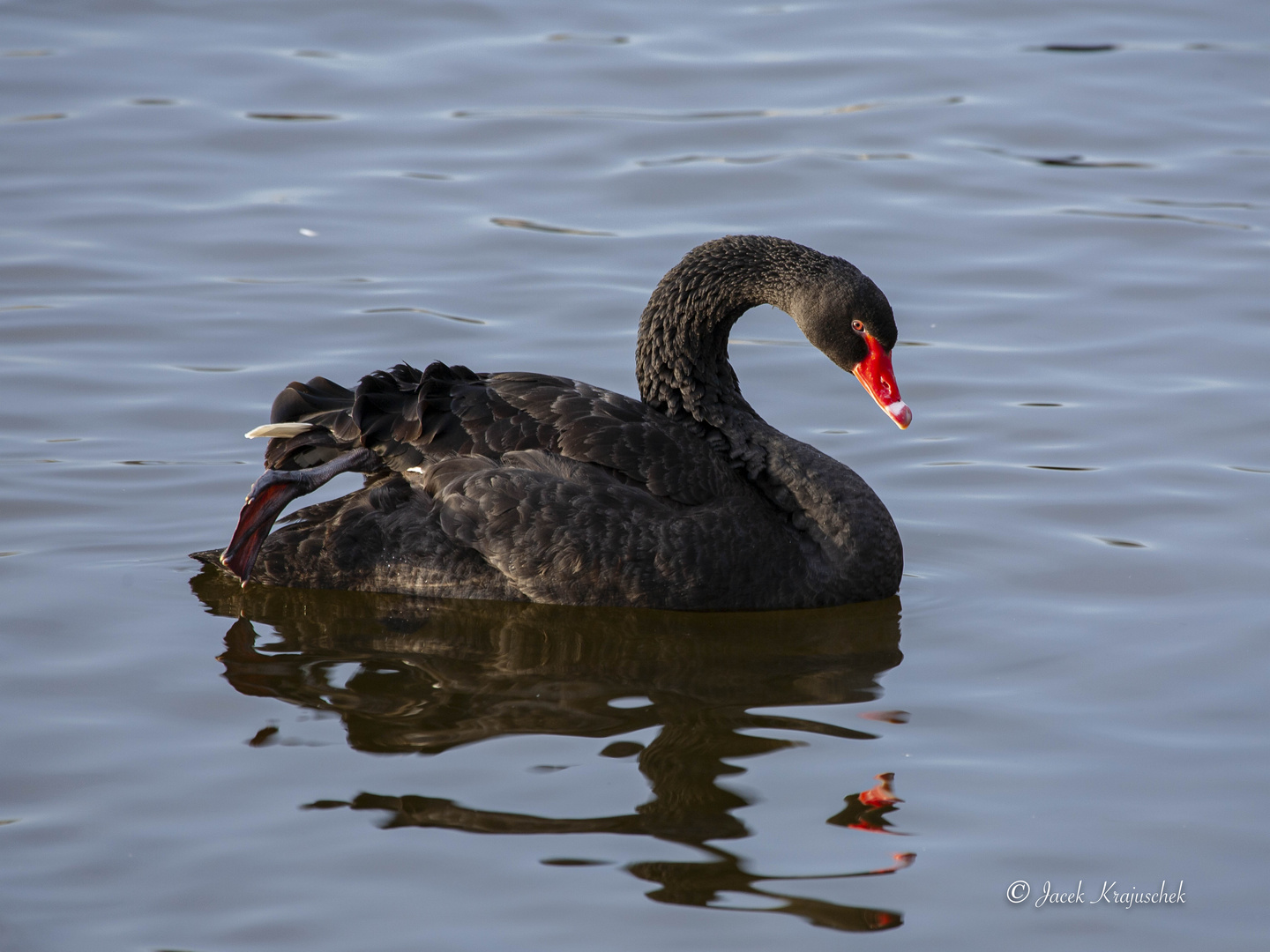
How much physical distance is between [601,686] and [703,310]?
2.08 m

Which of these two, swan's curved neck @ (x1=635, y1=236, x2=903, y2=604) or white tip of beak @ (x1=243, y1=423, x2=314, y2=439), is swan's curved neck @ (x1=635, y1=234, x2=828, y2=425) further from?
white tip of beak @ (x1=243, y1=423, x2=314, y2=439)

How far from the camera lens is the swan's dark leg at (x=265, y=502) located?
23.9ft

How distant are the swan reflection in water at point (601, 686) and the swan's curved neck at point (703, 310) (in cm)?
113

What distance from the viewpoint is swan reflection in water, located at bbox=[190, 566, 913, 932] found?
5.50 meters

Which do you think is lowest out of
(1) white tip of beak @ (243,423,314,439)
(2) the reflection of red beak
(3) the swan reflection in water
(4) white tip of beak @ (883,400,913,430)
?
(3) the swan reflection in water

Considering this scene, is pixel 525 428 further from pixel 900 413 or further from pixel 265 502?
Answer: pixel 900 413

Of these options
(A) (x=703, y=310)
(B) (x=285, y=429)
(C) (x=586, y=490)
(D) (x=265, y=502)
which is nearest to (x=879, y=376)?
(A) (x=703, y=310)

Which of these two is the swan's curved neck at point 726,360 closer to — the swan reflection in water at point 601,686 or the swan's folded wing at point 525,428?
the swan's folded wing at point 525,428

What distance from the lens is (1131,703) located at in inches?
256

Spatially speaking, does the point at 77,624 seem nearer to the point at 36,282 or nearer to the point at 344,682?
the point at 344,682

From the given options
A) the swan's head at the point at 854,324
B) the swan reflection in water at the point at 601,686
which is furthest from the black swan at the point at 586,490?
the swan reflection in water at the point at 601,686

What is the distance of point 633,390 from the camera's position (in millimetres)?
9570

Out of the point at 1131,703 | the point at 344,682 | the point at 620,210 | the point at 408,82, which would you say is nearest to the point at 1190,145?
the point at 620,210

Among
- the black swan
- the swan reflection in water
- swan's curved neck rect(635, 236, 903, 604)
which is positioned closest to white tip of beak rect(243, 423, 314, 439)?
the black swan
